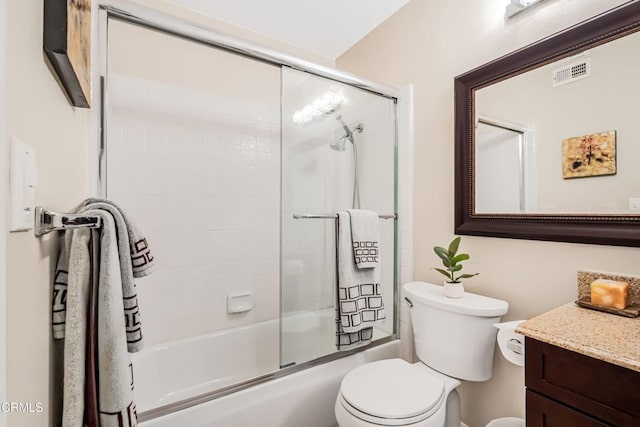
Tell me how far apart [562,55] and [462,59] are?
49 centimetres

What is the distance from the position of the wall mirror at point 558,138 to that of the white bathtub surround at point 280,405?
3.29 feet

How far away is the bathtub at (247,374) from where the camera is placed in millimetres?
1268

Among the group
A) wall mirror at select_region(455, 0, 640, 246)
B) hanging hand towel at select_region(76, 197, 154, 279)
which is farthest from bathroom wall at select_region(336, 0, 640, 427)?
hanging hand towel at select_region(76, 197, 154, 279)

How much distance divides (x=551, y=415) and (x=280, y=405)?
3.36 ft

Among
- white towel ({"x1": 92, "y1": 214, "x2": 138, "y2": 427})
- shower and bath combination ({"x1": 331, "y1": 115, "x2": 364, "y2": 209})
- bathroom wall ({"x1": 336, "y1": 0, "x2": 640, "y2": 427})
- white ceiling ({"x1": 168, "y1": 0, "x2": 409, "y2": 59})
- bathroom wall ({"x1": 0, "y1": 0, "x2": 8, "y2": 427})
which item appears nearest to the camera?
bathroom wall ({"x1": 0, "y1": 0, "x2": 8, "y2": 427})

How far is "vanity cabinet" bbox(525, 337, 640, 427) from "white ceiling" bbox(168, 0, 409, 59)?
6.51 ft

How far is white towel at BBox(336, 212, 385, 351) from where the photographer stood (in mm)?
1533

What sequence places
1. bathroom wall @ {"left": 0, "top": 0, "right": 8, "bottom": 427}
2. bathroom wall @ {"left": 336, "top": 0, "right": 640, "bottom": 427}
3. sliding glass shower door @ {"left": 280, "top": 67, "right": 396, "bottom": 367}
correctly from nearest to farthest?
bathroom wall @ {"left": 0, "top": 0, "right": 8, "bottom": 427} < bathroom wall @ {"left": 336, "top": 0, "right": 640, "bottom": 427} < sliding glass shower door @ {"left": 280, "top": 67, "right": 396, "bottom": 367}

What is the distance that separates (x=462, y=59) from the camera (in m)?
1.60

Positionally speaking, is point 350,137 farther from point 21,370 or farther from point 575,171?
point 21,370

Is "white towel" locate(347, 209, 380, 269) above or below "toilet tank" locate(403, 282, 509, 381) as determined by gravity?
above

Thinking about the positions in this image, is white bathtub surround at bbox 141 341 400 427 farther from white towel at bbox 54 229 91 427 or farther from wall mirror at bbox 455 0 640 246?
wall mirror at bbox 455 0 640 246

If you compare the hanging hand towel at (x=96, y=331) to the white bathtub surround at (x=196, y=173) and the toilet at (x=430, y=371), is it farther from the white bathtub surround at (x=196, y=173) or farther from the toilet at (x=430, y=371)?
the white bathtub surround at (x=196, y=173)

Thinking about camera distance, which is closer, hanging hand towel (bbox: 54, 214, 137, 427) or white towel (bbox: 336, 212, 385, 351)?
hanging hand towel (bbox: 54, 214, 137, 427)
